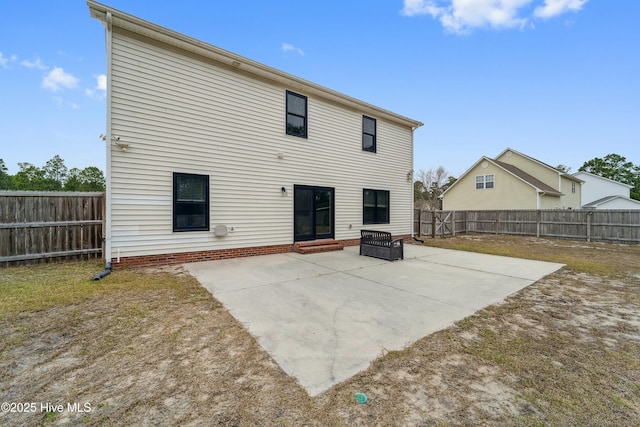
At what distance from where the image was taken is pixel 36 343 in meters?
2.65

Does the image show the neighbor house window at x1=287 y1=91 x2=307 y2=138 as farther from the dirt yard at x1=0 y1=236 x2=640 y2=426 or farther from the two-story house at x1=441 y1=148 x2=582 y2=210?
the two-story house at x1=441 y1=148 x2=582 y2=210

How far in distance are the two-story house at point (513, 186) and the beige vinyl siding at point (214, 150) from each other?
15.9 meters

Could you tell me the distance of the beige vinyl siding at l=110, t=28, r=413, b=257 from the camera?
5992mm

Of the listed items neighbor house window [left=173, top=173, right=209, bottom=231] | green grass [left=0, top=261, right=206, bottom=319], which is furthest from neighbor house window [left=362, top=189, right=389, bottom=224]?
green grass [left=0, top=261, right=206, bottom=319]

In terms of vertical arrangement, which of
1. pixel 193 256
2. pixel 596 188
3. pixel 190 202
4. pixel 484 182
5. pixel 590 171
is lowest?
pixel 193 256

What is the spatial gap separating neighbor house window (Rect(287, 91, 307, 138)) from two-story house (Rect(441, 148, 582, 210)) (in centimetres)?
1803

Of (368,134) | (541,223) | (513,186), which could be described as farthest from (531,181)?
(368,134)

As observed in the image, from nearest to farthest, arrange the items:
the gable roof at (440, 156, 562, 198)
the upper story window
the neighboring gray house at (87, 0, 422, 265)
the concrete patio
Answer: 1. the concrete patio
2. the neighboring gray house at (87, 0, 422, 265)
3. the gable roof at (440, 156, 562, 198)
4. the upper story window

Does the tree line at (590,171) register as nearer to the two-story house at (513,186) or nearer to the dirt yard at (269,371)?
the two-story house at (513,186)

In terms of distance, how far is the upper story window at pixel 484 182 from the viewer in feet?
68.1

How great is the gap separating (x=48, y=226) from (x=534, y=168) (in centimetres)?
2944

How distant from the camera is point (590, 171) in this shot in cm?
4072

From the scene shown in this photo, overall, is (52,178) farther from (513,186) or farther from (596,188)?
(596,188)

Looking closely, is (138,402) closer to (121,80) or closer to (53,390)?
(53,390)
